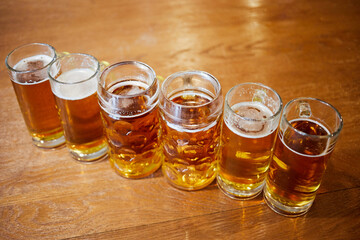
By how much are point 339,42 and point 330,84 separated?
0.80 ft

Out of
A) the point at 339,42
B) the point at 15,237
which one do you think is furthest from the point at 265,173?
the point at 339,42

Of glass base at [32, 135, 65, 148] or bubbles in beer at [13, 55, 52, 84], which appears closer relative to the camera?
bubbles in beer at [13, 55, 52, 84]

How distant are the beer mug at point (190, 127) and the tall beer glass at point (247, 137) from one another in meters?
0.03

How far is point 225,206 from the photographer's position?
0.86 metres

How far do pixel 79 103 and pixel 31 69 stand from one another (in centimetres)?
16

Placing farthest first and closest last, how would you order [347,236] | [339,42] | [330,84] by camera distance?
[339,42]
[330,84]
[347,236]

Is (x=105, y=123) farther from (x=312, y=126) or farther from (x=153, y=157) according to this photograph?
(x=312, y=126)

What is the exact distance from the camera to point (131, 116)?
802 millimetres

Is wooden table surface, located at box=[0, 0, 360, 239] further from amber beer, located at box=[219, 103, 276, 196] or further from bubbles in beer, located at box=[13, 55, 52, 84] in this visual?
bubbles in beer, located at box=[13, 55, 52, 84]

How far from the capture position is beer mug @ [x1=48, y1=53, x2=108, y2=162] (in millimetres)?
861

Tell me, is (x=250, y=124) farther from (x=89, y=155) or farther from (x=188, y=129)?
(x=89, y=155)

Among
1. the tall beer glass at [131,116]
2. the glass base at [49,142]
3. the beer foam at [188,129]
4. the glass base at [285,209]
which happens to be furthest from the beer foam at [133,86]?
the glass base at [285,209]

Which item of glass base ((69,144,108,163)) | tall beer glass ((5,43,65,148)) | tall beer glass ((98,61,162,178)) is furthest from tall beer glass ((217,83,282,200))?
tall beer glass ((5,43,65,148))

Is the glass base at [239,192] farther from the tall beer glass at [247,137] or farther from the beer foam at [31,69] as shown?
the beer foam at [31,69]
